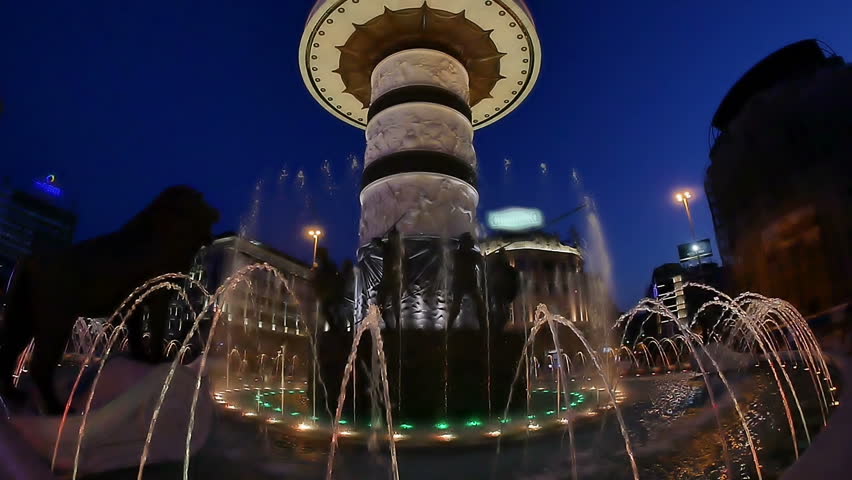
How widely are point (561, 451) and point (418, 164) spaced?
845 centimetres

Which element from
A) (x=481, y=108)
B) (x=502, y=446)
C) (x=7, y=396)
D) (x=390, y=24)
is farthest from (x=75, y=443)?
(x=481, y=108)

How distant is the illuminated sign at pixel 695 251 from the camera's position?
59656 millimetres

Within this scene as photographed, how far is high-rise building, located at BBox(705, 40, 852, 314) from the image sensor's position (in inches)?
995

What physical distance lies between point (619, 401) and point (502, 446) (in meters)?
4.15

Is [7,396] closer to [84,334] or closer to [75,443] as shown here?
[75,443]

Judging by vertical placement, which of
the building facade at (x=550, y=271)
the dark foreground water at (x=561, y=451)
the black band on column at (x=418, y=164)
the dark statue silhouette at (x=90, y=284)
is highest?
the building facade at (x=550, y=271)

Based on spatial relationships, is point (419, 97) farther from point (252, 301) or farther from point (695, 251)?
point (695, 251)

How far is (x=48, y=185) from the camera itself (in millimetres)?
74688

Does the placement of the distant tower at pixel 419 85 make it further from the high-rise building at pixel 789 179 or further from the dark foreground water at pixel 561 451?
the high-rise building at pixel 789 179

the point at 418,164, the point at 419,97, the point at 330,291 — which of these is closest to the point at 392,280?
the point at 330,291

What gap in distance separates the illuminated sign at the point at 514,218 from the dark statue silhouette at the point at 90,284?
61.4 meters

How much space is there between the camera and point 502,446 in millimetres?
6402

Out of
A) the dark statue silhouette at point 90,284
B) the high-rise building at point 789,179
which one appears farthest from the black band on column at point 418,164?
the high-rise building at point 789,179

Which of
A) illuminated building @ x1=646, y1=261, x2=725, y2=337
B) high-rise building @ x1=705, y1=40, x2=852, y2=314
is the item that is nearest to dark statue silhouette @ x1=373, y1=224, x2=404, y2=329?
high-rise building @ x1=705, y1=40, x2=852, y2=314
